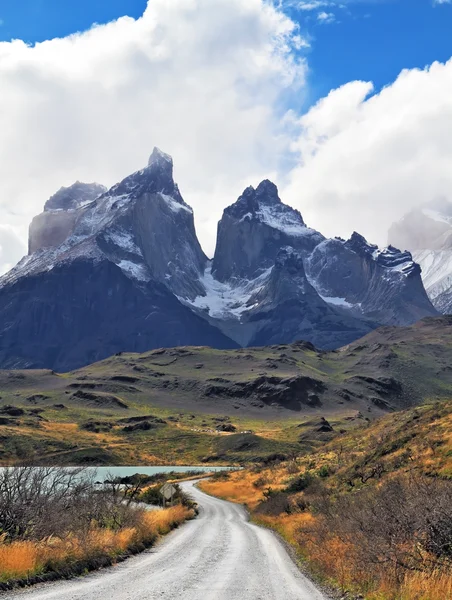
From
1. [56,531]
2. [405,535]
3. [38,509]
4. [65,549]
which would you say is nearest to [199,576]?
[65,549]

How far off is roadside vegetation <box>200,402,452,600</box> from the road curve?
135 cm

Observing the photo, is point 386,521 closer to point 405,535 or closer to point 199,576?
point 405,535

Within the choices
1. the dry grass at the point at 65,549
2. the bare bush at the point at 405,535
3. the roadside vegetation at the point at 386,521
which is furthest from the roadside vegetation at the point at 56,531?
the bare bush at the point at 405,535

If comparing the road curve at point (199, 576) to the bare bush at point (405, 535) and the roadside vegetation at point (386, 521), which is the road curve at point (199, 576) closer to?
the roadside vegetation at point (386, 521)

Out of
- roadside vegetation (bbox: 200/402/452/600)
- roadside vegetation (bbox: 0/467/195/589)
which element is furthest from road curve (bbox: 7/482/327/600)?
roadside vegetation (bbox: 200/402/452/600)

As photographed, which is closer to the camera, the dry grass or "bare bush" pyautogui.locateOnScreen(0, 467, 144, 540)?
the dry grass

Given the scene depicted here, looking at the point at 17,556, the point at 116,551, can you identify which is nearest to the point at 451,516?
the point at 17,556

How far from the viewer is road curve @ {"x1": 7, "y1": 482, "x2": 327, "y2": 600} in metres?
17.6

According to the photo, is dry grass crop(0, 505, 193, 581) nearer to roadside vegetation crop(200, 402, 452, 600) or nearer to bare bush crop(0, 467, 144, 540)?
bare bush crop(0, 467, 144, 540)

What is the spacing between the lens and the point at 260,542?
33.9 metres

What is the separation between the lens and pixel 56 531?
2427 centimetres

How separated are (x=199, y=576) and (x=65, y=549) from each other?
5.08 meters

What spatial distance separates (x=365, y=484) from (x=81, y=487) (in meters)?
19.5

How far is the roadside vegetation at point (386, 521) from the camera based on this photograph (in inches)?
621
